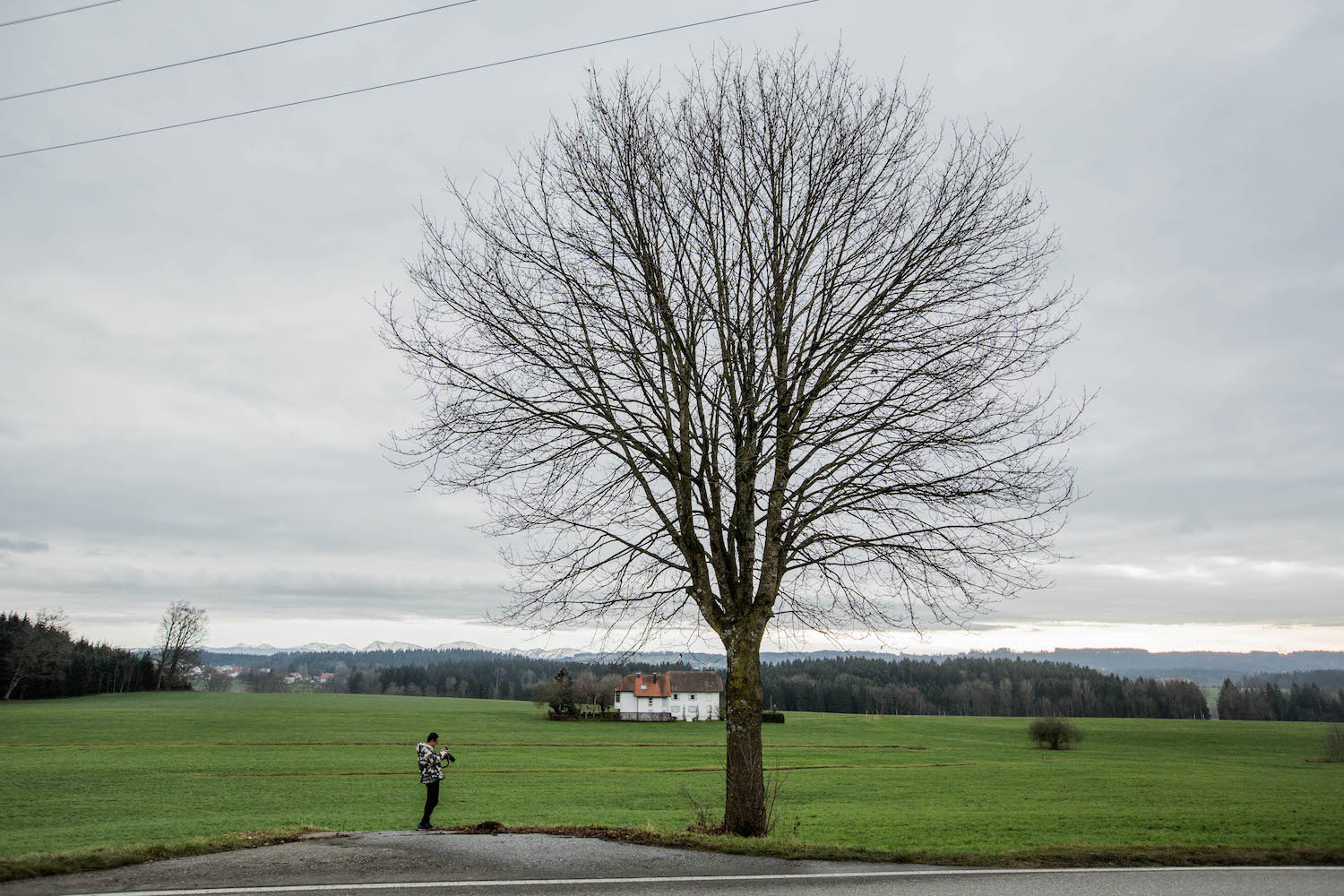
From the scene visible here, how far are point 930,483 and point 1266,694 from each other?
163m

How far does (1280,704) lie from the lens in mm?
135750

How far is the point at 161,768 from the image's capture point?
3662cm

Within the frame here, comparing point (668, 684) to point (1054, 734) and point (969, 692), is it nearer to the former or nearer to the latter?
point (1054, 734)

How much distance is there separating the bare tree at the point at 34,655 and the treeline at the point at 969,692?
93026 mm

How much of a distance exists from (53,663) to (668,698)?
70.4 meters

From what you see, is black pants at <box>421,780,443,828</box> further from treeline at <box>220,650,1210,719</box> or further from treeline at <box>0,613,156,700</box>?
treeline at <box>220,650,1210,719</box>

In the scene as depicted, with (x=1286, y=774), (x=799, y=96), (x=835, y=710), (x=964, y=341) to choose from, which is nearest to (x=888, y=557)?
(x=964, y=341)

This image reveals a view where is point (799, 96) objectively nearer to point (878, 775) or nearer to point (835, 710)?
point (878, 775)

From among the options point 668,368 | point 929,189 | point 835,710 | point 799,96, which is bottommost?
point 835,710

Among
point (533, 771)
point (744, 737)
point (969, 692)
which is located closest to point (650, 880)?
point (744, 737)

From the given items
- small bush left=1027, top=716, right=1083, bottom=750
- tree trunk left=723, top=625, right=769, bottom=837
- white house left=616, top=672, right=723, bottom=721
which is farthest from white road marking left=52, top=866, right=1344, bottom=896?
white house left=616, top=672, right=723, bottom=721

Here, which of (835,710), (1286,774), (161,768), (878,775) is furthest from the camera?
(835,710)

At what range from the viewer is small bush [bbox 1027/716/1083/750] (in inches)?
2500

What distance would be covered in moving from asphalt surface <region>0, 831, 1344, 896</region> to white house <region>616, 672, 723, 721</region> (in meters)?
91.0
